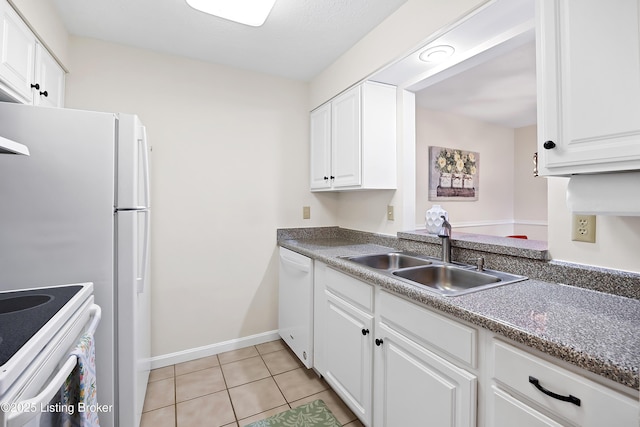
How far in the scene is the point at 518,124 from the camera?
4.17 meters

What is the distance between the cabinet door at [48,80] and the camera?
1557mm

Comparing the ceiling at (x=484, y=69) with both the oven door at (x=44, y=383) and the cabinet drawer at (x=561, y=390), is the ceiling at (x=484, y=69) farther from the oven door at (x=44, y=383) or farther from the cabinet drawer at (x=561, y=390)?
the oven door at (x=44, y=383)

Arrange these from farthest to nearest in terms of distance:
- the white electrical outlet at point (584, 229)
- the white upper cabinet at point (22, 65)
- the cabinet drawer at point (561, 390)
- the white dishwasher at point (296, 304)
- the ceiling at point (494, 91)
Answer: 1. the ceiling at point (494, 91)
2. the white dishwasher at point (296, 304)
3. the white upper cabinet at point (22, 65)
4. the white electrical outlet at point (584, 229)
5. the cabinet drawer at point (561, 390)

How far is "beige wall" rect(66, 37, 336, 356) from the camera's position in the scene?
7.02ft

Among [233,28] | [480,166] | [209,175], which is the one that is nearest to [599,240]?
[233,28]

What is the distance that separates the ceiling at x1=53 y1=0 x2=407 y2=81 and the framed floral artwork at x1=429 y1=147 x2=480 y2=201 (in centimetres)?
188

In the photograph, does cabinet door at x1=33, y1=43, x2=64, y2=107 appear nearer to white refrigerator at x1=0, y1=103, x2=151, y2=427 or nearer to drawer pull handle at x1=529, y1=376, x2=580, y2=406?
white refrigerator at x1=0, y1=103, x2=151, y2=427

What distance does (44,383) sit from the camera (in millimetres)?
805

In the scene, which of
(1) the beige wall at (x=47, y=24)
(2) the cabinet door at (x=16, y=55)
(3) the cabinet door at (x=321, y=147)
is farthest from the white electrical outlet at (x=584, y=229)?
(1) the beige wall at (x=47, y=24)

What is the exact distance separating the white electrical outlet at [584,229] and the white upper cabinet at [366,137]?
43.1 inches

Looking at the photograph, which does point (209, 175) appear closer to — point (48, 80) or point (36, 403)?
point (48, 80)

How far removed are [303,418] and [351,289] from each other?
814 mm

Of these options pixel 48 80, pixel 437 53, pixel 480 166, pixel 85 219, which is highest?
pixel 437 53

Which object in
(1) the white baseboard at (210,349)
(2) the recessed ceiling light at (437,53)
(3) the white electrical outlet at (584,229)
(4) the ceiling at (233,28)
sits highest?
(4) the ceiling at (233,28)
